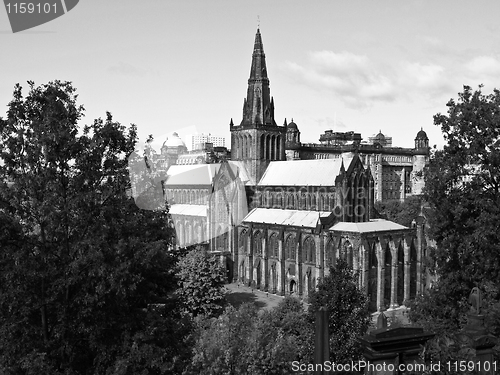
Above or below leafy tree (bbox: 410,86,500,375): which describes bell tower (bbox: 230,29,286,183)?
above

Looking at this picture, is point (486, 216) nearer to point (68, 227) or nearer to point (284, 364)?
point (284, 364)

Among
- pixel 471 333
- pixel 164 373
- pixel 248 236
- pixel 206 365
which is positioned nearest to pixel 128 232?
pixel 164 373

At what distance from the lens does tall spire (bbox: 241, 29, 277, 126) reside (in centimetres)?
7994

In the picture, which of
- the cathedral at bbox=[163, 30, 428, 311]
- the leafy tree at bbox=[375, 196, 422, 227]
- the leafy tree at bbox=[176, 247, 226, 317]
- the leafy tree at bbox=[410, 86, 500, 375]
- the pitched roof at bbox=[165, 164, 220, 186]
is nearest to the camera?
the leafy tree at bbox=[410, 86, 500, 375]

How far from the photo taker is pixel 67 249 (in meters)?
18.7

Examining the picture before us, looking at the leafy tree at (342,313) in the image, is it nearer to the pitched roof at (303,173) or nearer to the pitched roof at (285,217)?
the pitched roof at (285,217)

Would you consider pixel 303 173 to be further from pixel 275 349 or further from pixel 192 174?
pixel 275 349

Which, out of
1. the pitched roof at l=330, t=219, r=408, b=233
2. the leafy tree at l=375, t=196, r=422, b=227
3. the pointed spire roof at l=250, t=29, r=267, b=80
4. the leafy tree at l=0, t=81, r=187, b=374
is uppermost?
the pointed spire roof at l=250, t=29, r=267, b=80

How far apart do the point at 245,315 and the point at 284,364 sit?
5.00 meters

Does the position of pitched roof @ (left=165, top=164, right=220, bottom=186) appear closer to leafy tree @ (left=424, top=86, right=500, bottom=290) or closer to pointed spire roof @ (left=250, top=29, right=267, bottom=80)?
pointed spire roof @ (left=250, top=29, right=267, bottom=80)

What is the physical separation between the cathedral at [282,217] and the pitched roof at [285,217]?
0.18 metres

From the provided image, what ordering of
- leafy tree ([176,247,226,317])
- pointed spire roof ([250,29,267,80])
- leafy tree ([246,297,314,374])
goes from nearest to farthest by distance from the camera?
leafy tree ([246,297,314,374]), leafy tree ([176,247,226,317]), pointed spire roof ([250,29,267,80])

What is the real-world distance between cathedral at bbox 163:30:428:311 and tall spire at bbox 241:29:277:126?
6.1 inches

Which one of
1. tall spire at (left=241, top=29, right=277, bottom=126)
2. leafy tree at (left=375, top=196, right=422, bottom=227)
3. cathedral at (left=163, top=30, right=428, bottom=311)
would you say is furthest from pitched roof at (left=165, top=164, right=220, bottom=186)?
leafy tree at (left=375, top=196, right=422, bottom=227)
